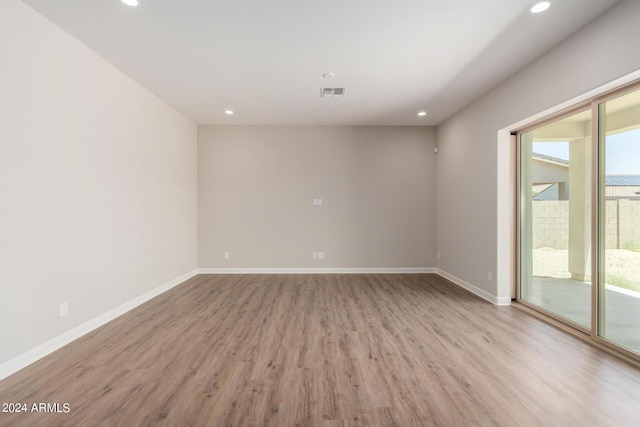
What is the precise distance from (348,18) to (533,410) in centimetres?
319

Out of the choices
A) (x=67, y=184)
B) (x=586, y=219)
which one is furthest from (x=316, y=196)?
(x=586, y=219)

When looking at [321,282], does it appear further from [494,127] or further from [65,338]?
[494,127]

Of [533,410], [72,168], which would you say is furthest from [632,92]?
[72,168]

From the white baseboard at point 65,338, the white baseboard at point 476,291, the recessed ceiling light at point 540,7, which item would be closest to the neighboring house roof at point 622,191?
the recessed ceiling light at point 540,7

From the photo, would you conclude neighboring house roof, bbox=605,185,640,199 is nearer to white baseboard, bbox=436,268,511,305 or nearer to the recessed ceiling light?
the recessed ceiling light

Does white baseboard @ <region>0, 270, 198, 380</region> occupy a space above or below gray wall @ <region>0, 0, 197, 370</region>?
below

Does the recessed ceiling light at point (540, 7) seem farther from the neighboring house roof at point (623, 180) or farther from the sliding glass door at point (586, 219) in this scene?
the neighboring house roof at point (623, 180)

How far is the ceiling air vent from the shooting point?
3.84 metres

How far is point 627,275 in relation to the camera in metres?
2.38

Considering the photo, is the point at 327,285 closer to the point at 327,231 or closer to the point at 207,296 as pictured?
the point at 327,231

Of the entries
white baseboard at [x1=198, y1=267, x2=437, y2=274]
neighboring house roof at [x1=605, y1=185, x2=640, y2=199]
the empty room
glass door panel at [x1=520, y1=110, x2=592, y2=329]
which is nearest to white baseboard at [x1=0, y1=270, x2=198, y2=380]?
the empty room

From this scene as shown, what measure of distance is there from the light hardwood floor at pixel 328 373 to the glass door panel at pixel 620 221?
35 centimetres

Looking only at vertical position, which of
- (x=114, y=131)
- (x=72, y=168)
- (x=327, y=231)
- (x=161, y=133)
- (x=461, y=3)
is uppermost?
(x=461, y=3)

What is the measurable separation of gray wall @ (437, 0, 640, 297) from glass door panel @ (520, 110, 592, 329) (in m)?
0.28
